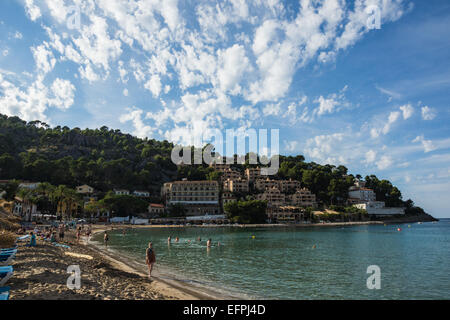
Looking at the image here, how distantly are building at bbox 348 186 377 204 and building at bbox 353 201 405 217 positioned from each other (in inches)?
183

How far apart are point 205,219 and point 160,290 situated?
75.8m

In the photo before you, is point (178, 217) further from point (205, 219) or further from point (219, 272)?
point (219, 272)

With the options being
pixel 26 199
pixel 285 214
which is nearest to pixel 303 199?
pixel 285 214

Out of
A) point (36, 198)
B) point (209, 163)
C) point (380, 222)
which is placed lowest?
point (380, 222)

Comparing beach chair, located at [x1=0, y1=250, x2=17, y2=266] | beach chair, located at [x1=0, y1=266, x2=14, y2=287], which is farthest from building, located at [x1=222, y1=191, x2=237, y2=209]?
beach chair, located at [x1=0, y1=266, x2=14, y2=287]

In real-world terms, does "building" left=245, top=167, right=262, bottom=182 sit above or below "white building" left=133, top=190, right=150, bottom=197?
above

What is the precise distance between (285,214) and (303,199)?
16512 mm

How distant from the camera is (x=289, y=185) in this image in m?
122

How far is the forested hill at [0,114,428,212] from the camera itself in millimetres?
99312

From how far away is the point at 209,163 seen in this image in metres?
141

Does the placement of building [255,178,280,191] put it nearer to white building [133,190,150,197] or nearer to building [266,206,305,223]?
building [266,206,305,223]

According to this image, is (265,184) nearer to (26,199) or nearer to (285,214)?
(285,214)

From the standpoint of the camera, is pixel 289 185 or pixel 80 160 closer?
pixel 80 160
